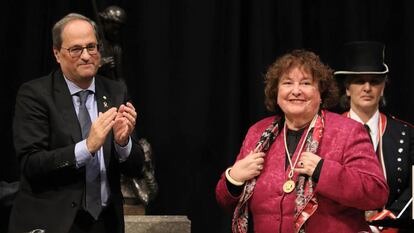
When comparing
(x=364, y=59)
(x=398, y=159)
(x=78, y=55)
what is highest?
(x=78, y=55)

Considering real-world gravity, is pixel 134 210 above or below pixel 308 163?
below

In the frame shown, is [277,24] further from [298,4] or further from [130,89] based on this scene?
[130,89]

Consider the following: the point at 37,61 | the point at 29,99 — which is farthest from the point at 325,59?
the point at 29,99

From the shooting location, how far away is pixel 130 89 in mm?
4238

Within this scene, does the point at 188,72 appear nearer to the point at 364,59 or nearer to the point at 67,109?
the point at 364,59

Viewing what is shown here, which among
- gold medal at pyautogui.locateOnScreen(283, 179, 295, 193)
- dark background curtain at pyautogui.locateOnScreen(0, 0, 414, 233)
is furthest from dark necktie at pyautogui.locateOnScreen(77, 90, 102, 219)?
dark background curtain at pyautogui.locateOnScreen(0, 0, 414, 233)

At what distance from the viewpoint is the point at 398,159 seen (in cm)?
361

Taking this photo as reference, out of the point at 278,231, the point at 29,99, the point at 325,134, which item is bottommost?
the point at 278,231

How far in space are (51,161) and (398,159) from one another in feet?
5.49

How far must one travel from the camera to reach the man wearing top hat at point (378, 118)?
3.59 m

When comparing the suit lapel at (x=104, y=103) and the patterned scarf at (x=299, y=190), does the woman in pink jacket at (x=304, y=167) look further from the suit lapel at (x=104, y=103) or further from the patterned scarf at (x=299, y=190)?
the suit lapel at (x=104, y=103)

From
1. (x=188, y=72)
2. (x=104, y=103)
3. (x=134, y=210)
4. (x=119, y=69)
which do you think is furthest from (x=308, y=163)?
(x=188, y=72)

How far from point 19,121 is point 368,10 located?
2327 mm

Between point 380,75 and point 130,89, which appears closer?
point 380,75
